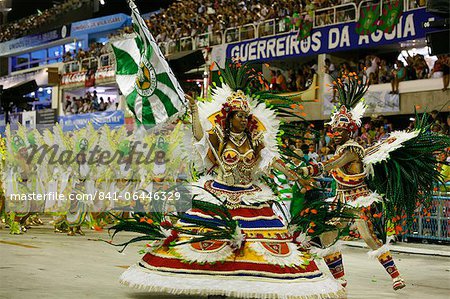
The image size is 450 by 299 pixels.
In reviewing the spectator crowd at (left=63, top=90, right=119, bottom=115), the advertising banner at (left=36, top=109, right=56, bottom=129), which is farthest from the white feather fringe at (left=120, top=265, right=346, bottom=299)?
the advertising banner at (left=36, top=109, right=56, bottom=129)

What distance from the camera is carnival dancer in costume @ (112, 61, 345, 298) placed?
6633 millimetres

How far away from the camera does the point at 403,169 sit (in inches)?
351

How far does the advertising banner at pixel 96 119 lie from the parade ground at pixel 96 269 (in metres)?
15.9

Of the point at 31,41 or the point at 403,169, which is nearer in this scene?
the point at 403,169

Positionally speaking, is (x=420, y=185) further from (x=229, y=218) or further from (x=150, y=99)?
(x=150, y=99)

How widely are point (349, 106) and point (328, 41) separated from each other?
44.2 feet

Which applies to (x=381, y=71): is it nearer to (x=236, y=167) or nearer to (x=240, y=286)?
(x=236, y=167)

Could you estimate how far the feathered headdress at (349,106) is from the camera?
343 inches

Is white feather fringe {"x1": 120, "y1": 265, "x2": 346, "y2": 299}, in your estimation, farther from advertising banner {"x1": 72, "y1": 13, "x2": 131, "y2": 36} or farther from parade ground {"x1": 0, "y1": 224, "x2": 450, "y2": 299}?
advertising banner {"x1": 72, "y1": 13, "x2": 131, "y2": 36}

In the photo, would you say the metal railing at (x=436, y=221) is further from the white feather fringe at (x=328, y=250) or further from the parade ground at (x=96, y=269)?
the white feather fringe at (x=328, y=250)

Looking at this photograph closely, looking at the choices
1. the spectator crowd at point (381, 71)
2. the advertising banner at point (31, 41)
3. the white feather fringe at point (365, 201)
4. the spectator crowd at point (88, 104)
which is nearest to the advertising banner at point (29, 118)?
the spectator crowd at point (88, 104)

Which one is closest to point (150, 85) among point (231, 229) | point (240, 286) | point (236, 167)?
point (236, 167)

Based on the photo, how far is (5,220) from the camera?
15102 mm

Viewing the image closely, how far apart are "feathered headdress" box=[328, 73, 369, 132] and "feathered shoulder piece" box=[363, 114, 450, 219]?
45 cm
